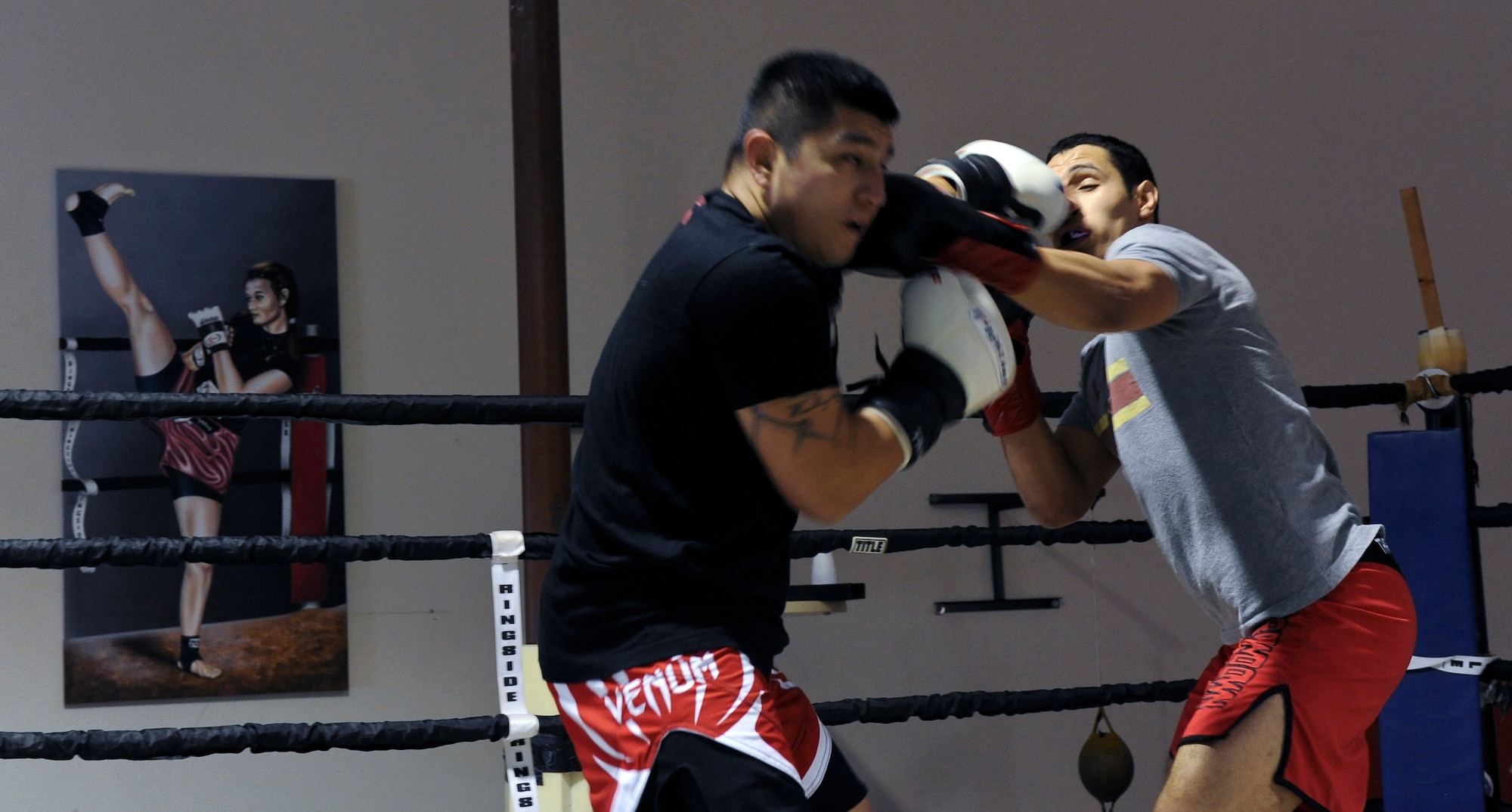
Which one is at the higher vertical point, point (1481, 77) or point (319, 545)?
point (1481, 77)

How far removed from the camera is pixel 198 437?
3236 millimetres

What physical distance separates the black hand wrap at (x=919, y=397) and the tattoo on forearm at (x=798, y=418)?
3.5 inches

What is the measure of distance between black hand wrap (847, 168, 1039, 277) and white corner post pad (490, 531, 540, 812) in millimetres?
809

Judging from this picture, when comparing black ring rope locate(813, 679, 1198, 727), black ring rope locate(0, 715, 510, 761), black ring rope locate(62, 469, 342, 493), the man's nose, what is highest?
the man's nose

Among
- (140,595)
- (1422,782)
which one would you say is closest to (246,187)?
(140,595)

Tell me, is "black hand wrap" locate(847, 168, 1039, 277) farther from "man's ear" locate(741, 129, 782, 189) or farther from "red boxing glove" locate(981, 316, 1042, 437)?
"red boxing glove" locate(981, 316, 1042, 437)

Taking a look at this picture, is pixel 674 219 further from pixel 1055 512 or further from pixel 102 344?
pixel 1055 512

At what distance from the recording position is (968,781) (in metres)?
3.65

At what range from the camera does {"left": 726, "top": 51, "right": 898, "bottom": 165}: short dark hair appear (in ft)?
4.13

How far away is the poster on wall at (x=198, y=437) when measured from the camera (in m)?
3.15

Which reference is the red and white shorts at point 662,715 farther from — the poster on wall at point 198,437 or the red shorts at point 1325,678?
the poster on wall at point 198,437

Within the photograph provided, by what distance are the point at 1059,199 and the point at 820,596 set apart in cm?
152

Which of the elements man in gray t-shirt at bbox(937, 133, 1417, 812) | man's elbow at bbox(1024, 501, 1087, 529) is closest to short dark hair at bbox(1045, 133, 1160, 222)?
man in gray t-shirt at bbox(937, 133, 1417, 812)

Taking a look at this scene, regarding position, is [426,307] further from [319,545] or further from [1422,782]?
[1422,782]
